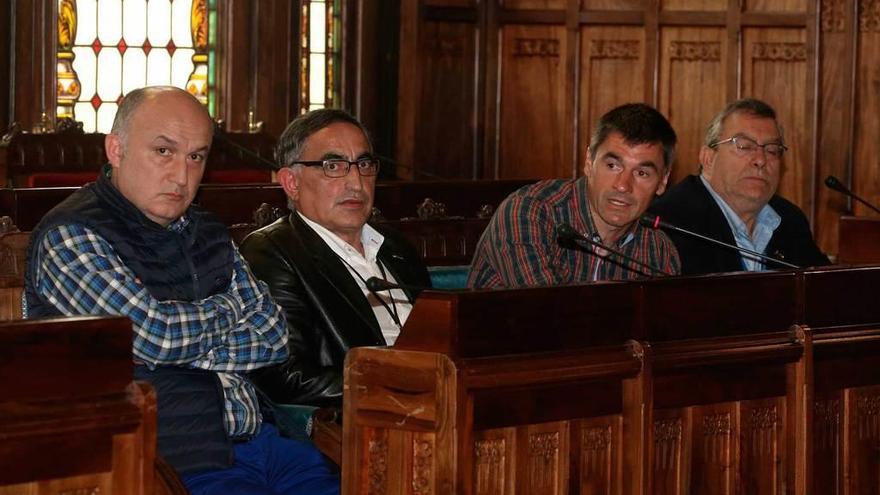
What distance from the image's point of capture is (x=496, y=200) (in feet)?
21.3

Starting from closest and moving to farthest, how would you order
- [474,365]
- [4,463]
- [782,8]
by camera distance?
[4,463] < [474,365] < [782,8]

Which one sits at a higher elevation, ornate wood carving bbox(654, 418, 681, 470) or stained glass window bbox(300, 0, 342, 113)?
stained glass window bbox(300, 0, 342, 113)

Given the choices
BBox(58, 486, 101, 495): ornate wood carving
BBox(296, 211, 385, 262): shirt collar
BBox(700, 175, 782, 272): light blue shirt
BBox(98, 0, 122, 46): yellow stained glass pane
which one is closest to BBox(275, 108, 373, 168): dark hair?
BBox(296, 211, 385, 262): shirt collar

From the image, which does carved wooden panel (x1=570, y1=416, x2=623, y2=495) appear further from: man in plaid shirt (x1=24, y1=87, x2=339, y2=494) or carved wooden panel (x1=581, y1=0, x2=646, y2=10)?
carved wooden panel (x1=581, y1=0, x2=646, y2=10)

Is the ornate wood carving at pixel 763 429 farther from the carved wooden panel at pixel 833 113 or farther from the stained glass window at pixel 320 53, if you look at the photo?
the stained glass window at pixel 320 53

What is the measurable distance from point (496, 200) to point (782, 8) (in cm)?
275

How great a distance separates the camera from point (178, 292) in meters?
2.91

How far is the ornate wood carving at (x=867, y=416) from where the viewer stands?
342 cm

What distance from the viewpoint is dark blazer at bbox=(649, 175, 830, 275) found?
406cm

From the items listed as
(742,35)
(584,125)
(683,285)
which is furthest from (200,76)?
(683,285)

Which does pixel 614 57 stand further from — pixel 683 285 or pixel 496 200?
pixel 683 285

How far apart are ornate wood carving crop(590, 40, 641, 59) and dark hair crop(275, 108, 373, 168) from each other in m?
5.18

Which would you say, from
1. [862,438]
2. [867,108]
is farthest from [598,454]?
[867,108]

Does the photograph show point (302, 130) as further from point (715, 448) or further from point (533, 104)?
point (533, 104)
